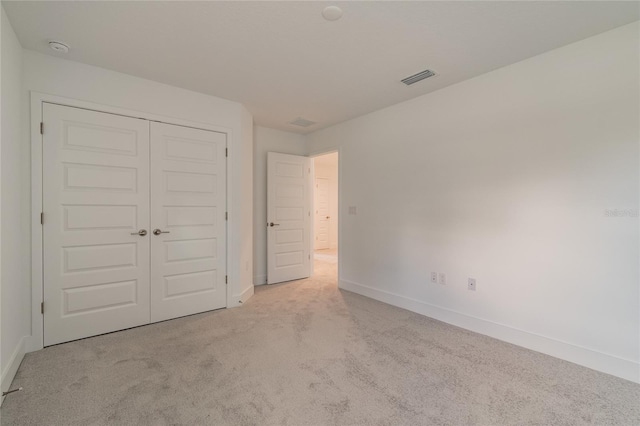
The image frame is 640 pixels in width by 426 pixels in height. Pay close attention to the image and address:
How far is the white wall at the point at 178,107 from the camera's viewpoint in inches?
97.7

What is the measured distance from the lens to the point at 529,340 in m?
2.51

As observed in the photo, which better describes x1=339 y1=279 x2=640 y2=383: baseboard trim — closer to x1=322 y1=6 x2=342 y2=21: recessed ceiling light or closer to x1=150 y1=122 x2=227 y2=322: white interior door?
x1=150 y1=122 x2=227 y2=322: white interior door

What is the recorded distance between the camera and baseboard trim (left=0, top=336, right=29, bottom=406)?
189 cm

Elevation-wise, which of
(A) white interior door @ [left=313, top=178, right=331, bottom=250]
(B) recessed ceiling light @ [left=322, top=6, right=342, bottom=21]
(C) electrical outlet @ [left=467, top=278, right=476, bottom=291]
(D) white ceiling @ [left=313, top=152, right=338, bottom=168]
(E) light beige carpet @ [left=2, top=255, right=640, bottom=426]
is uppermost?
(D) white ceiling @ [left=313, top=152, right=338, bottom=168]

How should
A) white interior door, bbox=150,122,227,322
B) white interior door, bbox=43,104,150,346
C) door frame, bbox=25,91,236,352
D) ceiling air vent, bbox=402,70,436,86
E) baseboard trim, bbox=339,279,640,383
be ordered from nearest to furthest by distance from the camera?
1. baseboard trim, bbox=339,279,640,383
2. door frame, bbox=25,91,236,352
3. white interior door, bbox=43,104,150,346
4. ceiling air vent, bbox=402,70,436,86
5. white interior door, bbox=150,122,227,322

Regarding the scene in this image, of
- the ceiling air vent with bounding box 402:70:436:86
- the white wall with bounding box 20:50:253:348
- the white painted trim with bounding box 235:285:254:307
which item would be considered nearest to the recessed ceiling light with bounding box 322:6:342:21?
the ceiling air vent with bounding box 402:70:436:86

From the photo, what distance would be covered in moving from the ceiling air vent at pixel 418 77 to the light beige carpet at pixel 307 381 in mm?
2523

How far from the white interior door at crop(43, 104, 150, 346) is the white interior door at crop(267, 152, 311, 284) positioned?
191 cm

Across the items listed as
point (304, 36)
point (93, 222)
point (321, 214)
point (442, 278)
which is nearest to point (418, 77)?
point (304, 36)

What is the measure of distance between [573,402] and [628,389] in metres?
0.49

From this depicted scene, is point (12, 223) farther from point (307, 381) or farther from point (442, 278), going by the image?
point (442, 278)

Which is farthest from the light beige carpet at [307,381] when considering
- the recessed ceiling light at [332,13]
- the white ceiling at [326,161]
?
the white ceiling at [326,161]

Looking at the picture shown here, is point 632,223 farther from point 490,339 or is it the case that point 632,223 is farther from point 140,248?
point 140,248

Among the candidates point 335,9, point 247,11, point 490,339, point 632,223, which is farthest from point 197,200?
point 632,223
